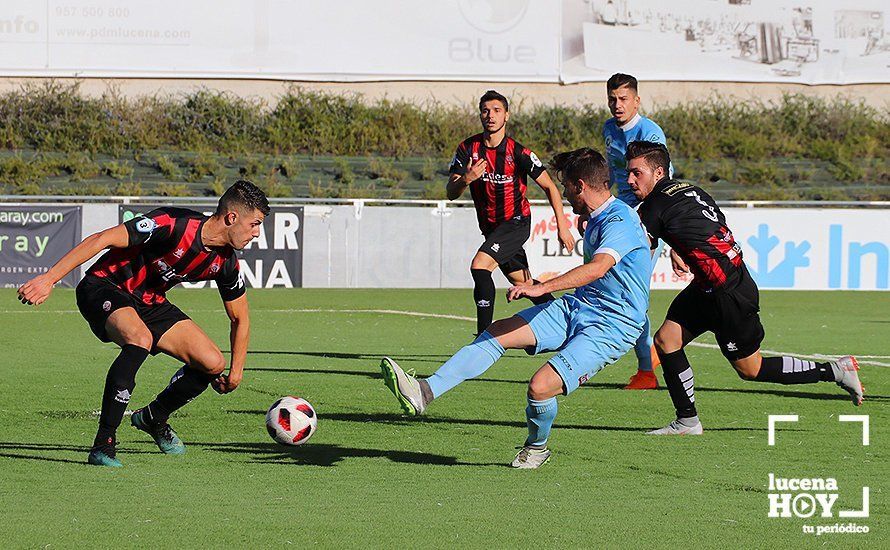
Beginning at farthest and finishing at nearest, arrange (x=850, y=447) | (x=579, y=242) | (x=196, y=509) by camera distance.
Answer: (x=579, y=242)
(x=850, y=447)
(x=196, y=509)

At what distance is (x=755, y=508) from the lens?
19.3 feet

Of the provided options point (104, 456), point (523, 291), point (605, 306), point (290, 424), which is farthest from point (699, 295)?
point (104, 456)

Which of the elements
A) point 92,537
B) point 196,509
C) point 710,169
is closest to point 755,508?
point 196,509

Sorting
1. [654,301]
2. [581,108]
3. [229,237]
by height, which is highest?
[581,108]

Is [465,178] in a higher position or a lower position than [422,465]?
higher

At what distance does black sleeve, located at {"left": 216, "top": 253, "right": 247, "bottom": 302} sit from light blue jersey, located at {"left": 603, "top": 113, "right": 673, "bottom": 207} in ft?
11.9

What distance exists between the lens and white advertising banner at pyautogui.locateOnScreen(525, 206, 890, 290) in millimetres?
24422

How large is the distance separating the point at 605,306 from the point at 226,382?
213cm

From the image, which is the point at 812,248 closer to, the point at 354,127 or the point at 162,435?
the point at 354,127

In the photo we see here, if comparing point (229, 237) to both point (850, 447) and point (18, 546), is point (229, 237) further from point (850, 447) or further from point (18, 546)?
point (850, 447)

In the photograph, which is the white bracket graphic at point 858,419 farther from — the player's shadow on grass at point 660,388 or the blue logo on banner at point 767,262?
the blue logo on banner at point 767,262

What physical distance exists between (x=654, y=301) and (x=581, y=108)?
45.8 ft

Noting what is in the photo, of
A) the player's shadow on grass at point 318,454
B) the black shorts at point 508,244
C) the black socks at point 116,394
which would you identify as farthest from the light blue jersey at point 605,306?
the black shorts at point 508,244

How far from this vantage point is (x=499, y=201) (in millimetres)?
12117
